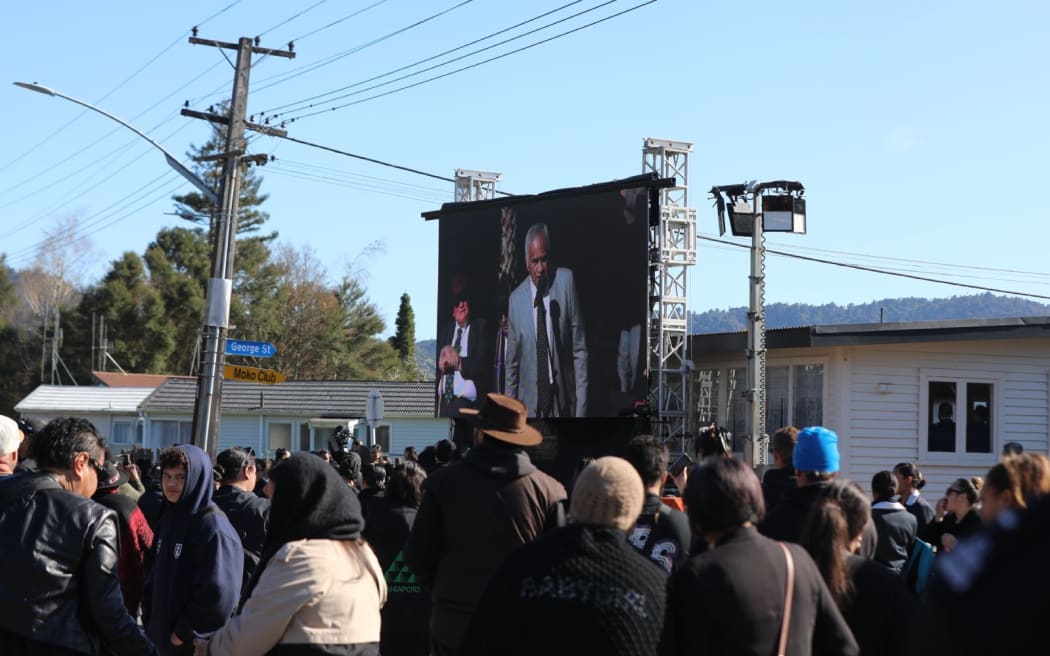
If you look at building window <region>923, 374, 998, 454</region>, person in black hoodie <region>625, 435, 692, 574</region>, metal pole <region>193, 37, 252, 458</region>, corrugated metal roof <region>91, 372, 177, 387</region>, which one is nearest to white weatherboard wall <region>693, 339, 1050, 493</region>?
building window <region>923, 374, 998, 454</region>

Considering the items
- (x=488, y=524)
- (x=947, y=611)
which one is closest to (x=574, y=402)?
(x=488, y=524)

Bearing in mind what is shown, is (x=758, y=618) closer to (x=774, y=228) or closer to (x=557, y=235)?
(x=774, y=228)

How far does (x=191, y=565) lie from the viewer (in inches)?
238

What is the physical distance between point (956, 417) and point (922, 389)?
29.5 inches

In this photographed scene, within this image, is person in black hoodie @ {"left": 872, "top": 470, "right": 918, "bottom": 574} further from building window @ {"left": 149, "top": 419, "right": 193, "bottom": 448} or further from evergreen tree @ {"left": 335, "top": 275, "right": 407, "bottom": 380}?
evergreen tree @ {"left": 335, "top": 275, "right": 407, "bottom": 380}

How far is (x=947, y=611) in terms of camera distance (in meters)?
1.58

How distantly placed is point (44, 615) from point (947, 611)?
4175mm

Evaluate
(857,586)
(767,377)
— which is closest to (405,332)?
(767,377)

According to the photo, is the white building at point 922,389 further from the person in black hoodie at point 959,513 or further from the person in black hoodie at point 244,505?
the person in black hoodie at point 244,505

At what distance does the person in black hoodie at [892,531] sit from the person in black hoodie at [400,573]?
2.99 m

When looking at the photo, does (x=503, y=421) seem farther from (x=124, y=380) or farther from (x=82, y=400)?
(x=124, y=380)

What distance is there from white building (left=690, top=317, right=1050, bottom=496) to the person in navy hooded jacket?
13.7 metres

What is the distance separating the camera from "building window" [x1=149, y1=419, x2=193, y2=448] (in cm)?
4550

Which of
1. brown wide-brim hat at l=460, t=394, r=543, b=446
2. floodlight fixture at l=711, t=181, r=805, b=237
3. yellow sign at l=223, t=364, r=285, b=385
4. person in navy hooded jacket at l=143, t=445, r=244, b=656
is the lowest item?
person in navy hooded jacket at l=143, t=445, r=244, b=656
